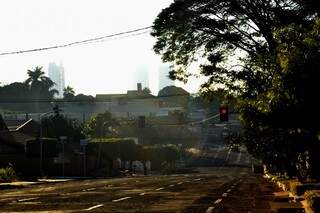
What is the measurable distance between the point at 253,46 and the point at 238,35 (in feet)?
3.60

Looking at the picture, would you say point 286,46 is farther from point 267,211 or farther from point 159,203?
point 159,203

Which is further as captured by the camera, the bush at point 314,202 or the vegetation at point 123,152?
the vegetation at point 123,152

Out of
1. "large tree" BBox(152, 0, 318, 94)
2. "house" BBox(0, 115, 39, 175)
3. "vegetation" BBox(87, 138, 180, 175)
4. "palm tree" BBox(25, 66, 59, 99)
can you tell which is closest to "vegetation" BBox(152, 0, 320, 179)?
"large tree" BBox(152, 0, 318, 94)

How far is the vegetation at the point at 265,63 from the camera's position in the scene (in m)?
12.3

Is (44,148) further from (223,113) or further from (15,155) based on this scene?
(223,113)

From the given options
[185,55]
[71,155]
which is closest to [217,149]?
[71,155]

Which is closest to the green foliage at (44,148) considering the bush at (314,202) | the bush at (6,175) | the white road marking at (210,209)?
the bush at (6,175)

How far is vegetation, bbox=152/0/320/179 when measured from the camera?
485 inches

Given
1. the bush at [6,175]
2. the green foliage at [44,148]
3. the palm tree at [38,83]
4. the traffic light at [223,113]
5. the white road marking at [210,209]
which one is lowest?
the bush at [6,175]

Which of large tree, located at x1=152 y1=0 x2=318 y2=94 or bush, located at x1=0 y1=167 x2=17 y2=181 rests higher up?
large tree, located at x1=152 y1=0 x2=318 y2=94

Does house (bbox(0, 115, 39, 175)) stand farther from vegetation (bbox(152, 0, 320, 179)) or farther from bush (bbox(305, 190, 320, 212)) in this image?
bush (bbox(305, 190, 320, 212))

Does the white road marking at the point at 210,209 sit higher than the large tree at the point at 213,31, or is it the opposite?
the large tree at the point at 213,31

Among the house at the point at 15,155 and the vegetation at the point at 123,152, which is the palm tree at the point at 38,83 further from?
the house at the point at 15,155

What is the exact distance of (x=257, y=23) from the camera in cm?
3197
